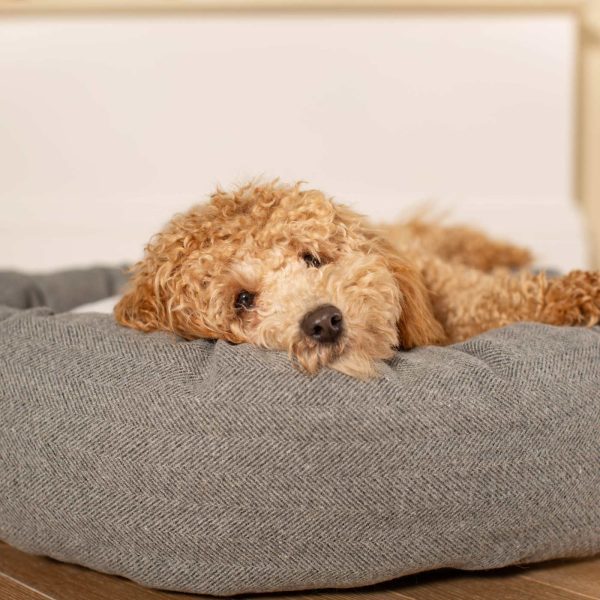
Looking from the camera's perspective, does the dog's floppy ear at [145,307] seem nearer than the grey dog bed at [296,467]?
No

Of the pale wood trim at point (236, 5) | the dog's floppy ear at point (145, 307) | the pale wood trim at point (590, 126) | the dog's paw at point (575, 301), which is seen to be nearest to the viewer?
the dog's floppy ear at point (145, 307)

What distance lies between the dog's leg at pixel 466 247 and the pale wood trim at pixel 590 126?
1.17 m

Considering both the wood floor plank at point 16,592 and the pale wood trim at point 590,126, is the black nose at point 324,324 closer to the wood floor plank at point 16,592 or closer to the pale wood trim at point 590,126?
the wood floor plank at point 16,592

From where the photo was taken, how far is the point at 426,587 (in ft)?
5.28

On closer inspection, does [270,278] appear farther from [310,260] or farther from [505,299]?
[505,299]

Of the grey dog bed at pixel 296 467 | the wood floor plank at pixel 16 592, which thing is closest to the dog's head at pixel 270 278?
the grey dog bed at pixel 296 467

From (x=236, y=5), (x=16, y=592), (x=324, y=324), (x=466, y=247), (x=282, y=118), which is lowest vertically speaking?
(x=16, y=592)

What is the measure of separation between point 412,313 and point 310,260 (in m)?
0.27

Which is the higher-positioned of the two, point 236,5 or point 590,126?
point 236,5

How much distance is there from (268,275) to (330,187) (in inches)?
94.8

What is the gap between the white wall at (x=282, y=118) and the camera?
3.96m

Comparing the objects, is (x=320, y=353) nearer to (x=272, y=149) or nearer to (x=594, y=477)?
(x=594, y=477)

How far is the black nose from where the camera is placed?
1565 mm

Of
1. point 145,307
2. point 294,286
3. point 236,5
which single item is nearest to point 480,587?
point 294,286
